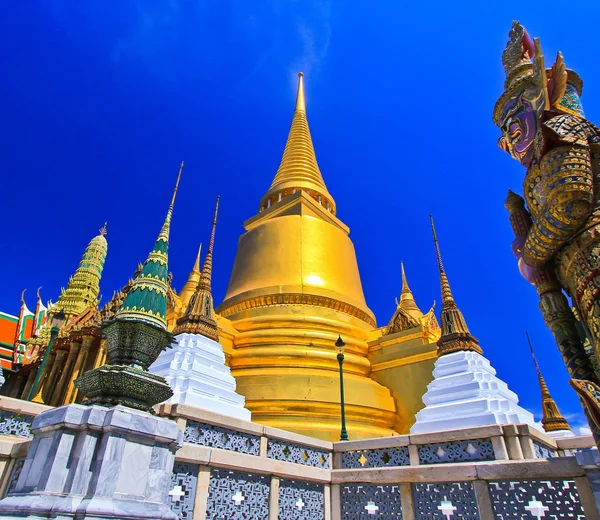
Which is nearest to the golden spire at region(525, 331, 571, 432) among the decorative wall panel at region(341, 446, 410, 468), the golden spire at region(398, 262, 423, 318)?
the golden spire at region(398, 262, 423, 318)

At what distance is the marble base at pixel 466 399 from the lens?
22.5 ft

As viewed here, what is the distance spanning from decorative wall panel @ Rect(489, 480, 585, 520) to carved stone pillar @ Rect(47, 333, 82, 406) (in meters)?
12.1

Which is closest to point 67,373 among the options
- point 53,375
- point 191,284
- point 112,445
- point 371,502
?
point 53,375

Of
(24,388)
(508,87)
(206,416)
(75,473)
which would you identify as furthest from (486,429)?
(24,388)

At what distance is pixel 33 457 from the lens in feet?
9.11

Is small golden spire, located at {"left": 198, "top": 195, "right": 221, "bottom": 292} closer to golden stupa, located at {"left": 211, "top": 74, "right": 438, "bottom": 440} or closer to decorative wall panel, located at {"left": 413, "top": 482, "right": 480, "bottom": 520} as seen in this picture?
golden stupa, located at {"left": 211, "top": 74, "right": 438, "bottom": 440}

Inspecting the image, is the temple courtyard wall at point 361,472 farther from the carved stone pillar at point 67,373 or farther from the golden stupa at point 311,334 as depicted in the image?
the carved stone pillar at point 67,373

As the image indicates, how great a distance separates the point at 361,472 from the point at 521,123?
434cm

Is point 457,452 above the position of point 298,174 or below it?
below

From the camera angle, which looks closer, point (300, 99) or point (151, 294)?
point (151, 294)

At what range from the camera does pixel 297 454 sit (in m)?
5.30

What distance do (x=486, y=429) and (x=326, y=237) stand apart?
10.4 metres

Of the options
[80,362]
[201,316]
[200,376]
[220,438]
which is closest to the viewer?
[220,438]

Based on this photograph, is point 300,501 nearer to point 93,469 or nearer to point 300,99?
point 93,469
